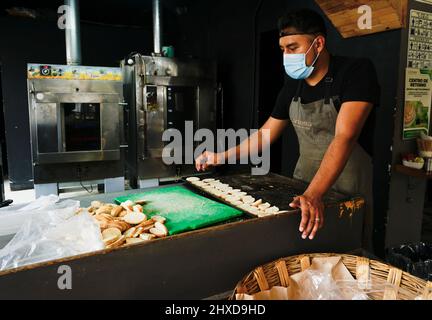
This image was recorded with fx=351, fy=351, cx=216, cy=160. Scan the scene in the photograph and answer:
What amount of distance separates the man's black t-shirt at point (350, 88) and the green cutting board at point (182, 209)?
0.76 metres

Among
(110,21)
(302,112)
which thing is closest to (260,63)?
(302,112)

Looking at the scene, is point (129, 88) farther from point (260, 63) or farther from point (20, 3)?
point (20, 3)

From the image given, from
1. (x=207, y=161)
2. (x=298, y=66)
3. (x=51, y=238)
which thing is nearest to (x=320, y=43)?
(x=298, y=66)

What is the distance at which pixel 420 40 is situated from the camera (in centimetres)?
248

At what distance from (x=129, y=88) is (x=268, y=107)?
1758 millimetres

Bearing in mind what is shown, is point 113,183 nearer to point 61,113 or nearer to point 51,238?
point 61,113

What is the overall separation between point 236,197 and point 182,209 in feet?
0.88

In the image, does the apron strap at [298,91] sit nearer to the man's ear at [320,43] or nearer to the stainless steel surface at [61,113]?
the man's ear at [320,43]

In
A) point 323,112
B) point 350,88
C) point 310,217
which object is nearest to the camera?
point 310,217

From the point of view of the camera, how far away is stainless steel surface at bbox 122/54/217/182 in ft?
13.5

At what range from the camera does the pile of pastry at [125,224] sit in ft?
3.71

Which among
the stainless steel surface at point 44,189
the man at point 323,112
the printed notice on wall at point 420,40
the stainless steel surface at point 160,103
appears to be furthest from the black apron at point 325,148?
the stainless steel surface at point 44,189

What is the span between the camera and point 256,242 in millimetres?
1249

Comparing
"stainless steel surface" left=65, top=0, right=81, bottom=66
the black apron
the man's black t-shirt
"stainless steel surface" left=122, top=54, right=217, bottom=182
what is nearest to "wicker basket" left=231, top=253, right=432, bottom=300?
the black apron
